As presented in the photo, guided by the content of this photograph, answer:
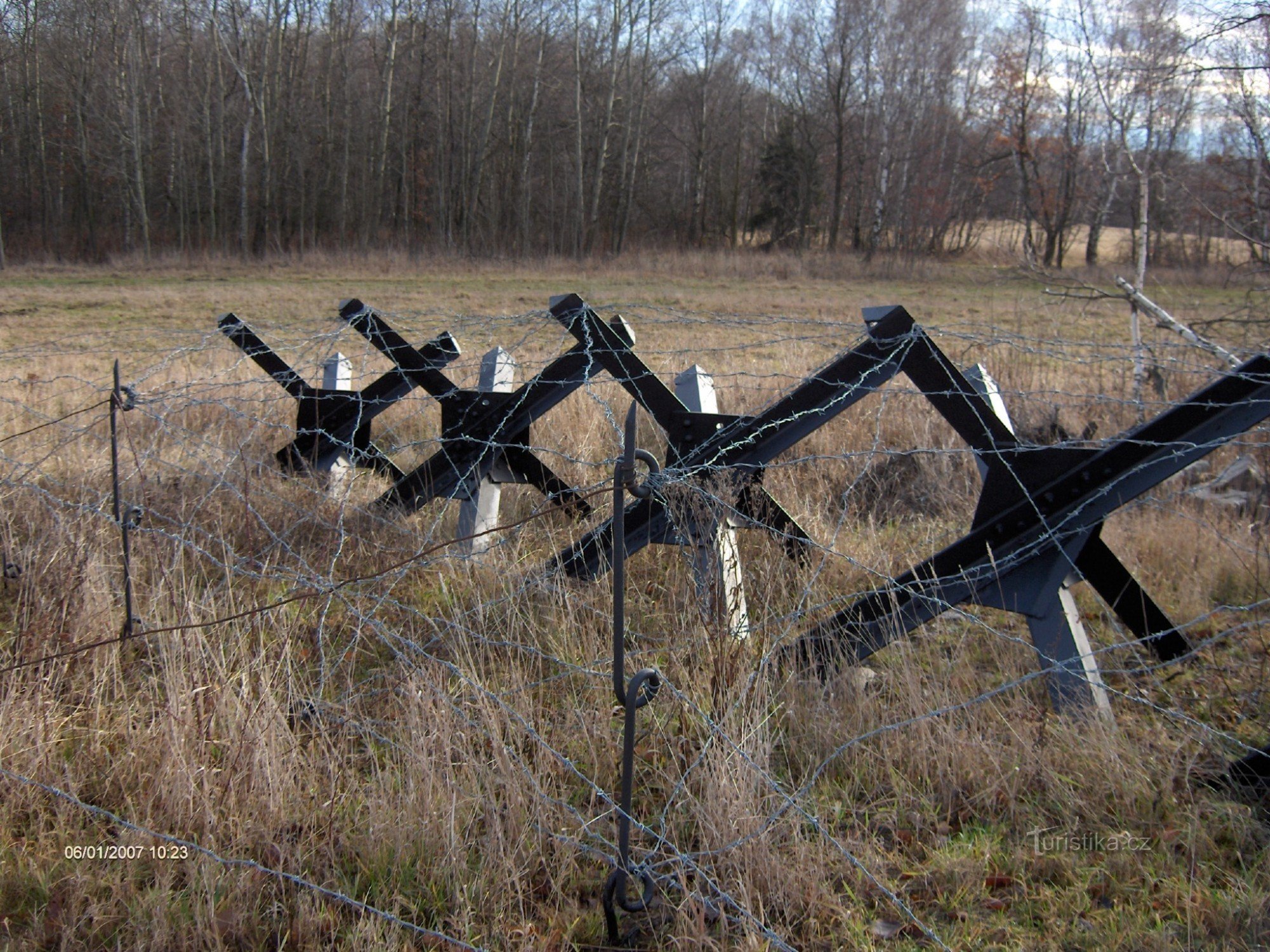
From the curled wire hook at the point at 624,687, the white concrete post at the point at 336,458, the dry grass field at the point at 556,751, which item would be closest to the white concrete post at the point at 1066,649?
the dry grass field at the point at 556,751

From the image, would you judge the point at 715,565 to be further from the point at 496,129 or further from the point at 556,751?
the point at 496,129

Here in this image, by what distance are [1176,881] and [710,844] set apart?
1.18 m

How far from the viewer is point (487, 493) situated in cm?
477

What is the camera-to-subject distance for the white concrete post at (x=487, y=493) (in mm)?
4594

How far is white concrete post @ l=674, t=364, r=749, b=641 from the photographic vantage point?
3.12 meters

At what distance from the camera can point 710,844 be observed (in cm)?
251

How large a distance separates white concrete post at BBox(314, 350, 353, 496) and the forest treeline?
1294 inches

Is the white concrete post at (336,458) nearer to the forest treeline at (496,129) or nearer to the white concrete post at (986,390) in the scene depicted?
the white concrete post at (986,390)

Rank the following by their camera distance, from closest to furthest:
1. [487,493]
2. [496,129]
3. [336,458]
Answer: [487,493]
[336,458]
[496,129]

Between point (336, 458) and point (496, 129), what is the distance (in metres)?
38.7

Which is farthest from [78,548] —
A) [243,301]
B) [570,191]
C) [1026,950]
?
[570,191]

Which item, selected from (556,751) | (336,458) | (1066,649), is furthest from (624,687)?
(336,458)

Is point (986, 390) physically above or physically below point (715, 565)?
above

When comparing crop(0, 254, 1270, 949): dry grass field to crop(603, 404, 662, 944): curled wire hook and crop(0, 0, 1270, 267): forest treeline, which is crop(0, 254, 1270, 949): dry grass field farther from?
crop(0, 0, 1270, 267): forest treeline
